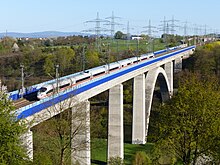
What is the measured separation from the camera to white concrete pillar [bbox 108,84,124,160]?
31.6m

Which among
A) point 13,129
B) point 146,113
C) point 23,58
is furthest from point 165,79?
point 13,129

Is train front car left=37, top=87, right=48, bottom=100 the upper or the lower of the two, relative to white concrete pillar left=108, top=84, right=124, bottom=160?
upper

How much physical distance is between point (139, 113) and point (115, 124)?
7727 millimetres

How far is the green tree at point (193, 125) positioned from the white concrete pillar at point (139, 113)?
2493 cm

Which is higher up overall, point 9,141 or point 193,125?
point 9,141

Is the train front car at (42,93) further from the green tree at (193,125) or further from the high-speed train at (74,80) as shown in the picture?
the green tree at (193,125)

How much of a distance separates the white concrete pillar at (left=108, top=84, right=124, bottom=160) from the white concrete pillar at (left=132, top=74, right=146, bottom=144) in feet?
21.5

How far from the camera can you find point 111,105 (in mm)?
32688

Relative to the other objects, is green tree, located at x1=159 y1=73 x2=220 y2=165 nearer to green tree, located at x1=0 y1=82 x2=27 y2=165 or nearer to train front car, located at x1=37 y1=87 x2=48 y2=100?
green tree, located at x1=0 y1=82 x2=27 y2=165

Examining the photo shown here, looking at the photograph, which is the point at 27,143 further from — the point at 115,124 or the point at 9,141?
the point at 115,124

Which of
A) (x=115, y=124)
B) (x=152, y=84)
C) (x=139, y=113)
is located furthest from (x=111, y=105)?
(x=152, y=84)

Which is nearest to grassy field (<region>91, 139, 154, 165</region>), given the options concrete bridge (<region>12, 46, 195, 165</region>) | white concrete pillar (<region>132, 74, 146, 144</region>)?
concrete bridge (<region>12, 46, 195, 165</region>)

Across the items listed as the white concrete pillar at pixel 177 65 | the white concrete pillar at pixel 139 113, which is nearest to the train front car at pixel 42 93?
the white concrete pillar at pixel 139 113

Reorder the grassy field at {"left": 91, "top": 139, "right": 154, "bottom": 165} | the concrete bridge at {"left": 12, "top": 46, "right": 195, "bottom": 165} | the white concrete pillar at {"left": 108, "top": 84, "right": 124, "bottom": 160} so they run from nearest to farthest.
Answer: the concrete bridge at {"left": 12, "top": 46, "right": 195, "bottom": 165}
the grassy field at {"left": 91, "top": 139, "right": 154, "bottom": 165}
the white concrete pillar at {"left": 108, "top": 84, "right": 124, "bottom": 160}
